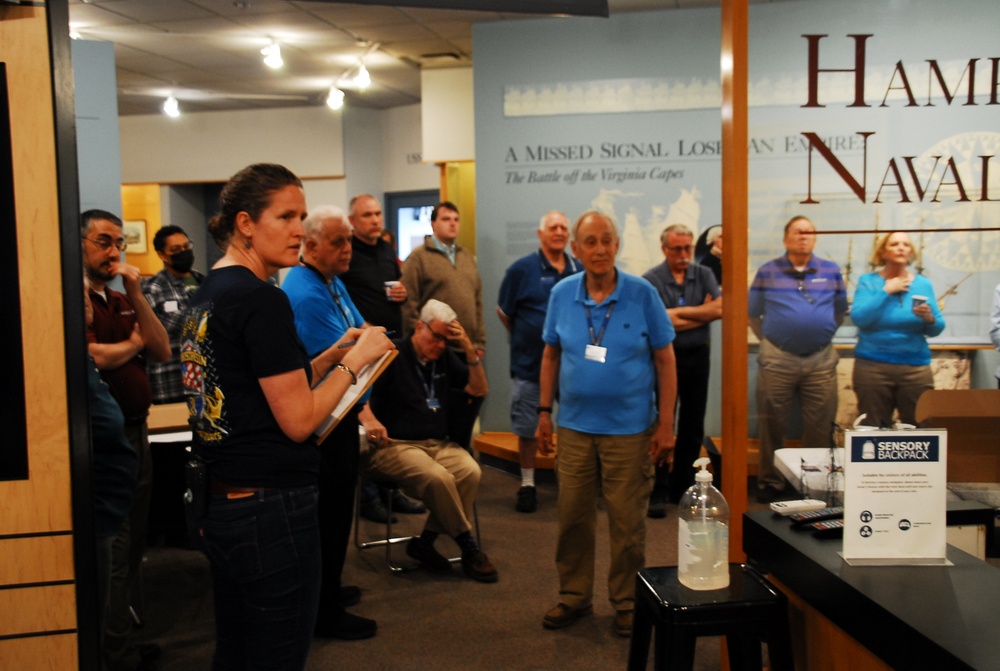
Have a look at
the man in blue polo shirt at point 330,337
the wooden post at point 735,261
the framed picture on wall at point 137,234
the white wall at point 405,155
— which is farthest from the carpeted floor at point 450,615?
the framed picture on wall at point 137,234

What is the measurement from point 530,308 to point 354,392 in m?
3.12

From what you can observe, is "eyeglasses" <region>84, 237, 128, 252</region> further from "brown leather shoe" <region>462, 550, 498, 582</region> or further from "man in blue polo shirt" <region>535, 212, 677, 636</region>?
"brown leather shoe" <region>462, 550, 498, 582</region>

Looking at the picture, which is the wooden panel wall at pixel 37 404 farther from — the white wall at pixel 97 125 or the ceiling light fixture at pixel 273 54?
the ceiling light fixture at pixel 273 54

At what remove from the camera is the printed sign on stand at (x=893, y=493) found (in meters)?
1.78

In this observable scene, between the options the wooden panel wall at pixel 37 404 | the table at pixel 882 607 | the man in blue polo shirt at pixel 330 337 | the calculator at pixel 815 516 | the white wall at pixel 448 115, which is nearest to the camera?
the table at pixel 882 607

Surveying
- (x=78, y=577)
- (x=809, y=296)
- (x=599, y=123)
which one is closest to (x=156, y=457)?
(x=78, y=577)

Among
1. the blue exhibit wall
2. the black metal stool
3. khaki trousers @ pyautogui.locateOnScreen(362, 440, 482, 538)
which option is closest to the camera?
the black metal stool

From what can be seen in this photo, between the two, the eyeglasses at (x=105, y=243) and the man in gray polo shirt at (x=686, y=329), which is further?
the man in gray polo shirt at (x=686, y=329)

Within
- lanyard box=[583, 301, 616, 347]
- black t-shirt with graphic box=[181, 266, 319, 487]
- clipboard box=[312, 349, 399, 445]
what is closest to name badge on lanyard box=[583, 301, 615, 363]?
lanyard box=[583, 301, 616, 347]

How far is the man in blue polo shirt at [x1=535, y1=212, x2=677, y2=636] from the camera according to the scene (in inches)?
121

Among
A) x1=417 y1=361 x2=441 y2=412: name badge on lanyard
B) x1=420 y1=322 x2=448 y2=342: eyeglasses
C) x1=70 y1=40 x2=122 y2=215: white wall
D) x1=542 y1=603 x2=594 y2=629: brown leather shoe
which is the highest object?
x1=70 y1=40 x2=122 y2=215: white wall

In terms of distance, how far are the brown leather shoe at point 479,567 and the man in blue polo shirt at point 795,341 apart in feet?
4.76

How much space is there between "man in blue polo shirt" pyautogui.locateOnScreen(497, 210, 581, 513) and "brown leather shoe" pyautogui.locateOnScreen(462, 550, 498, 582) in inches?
45.9

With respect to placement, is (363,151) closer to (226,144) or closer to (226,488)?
(226,144)
